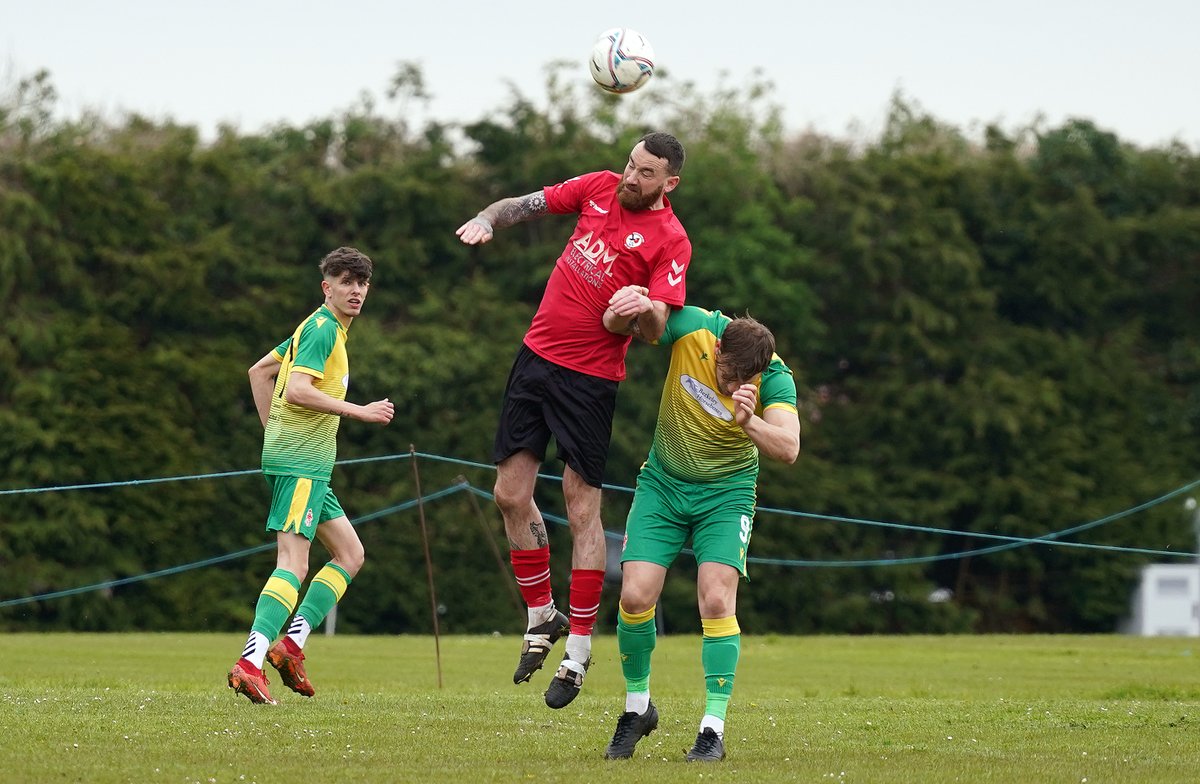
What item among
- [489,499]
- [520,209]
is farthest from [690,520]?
[489,499]

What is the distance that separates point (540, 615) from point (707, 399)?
193cm

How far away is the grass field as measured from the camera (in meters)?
6.46

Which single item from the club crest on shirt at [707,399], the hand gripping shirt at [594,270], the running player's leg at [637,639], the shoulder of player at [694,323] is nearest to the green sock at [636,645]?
the running player's leg at [637,639]

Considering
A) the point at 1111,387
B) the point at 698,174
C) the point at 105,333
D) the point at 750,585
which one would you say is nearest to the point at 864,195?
the point at 698,174

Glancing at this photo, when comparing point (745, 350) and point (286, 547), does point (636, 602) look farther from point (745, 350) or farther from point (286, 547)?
point (286, 547)

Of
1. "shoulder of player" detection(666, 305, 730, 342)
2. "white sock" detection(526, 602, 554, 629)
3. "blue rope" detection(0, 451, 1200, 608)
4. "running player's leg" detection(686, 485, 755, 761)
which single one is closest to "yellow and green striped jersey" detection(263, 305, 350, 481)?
"white sock" detection(526, 602, 554, 629)

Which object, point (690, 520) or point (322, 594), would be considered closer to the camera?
point (690, 520)

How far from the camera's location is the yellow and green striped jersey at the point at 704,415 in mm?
7477

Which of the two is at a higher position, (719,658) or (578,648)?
(719,658)

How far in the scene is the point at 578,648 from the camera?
8312 millimetres

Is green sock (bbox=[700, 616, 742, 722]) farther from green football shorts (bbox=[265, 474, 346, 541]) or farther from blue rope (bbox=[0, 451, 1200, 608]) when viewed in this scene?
blue rope (bbox=[0, 451, 1200, 608])

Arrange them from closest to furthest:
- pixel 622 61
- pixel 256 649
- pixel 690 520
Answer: pixel 690 520
pixel 622 61
pixel 256 649

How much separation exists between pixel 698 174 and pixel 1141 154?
866 cm

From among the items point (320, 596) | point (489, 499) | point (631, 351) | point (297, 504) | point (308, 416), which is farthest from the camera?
point (631, 351)
